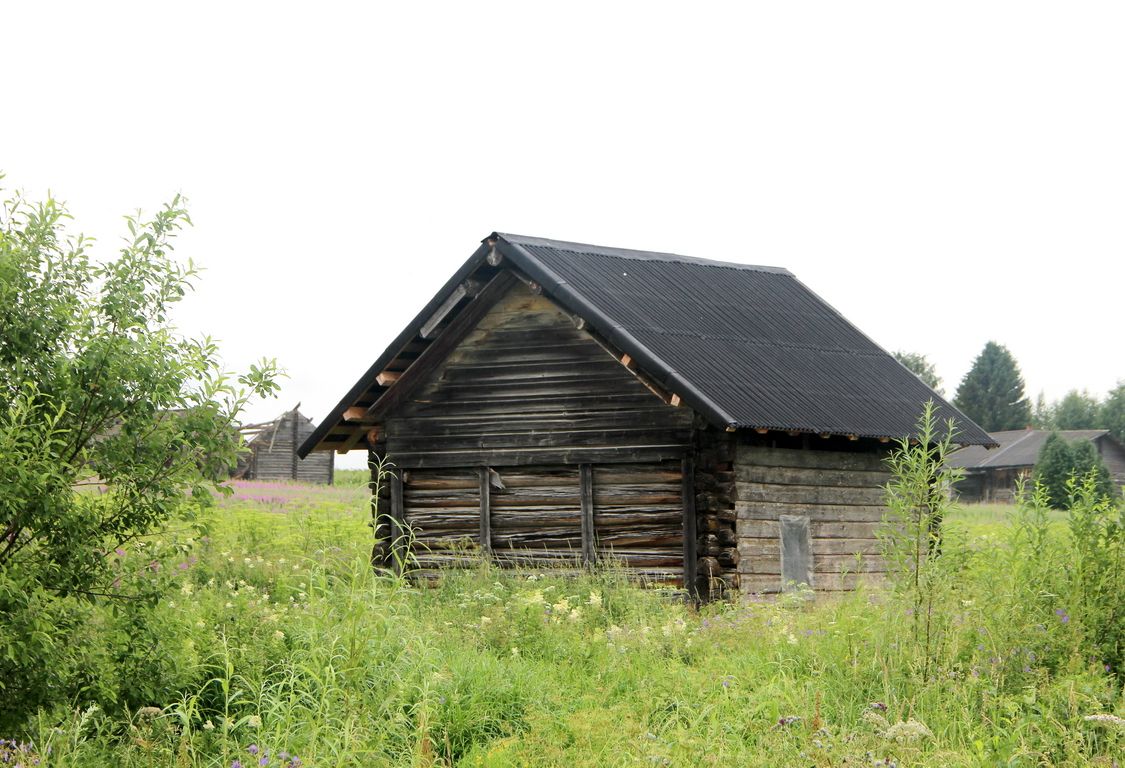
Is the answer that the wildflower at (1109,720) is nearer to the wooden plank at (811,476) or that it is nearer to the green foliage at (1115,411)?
the wooden plank at (811,476)

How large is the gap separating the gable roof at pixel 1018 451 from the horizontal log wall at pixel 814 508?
48.3 m

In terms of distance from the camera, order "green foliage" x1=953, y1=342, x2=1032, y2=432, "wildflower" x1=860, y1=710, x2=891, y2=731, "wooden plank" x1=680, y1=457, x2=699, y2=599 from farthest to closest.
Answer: "green foliage" x1=953, y1=342, x2=1032, y2=432, "wooden plank" x1=680, y1=457, x2=699, y2=599, "wildflower" x1=860, y1=710, x2=891, y2=731

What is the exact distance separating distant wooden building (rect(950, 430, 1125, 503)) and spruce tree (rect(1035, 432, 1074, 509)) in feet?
25.7

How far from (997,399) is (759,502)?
240 feet

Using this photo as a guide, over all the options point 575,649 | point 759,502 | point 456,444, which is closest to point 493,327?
point 456,444

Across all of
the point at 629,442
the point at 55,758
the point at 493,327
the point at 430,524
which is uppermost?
the point at 493,327

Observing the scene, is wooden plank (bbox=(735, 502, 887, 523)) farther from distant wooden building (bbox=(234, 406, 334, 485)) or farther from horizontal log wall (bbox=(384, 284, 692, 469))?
distant wooden building (bbox=(234, 406, 334, 485))

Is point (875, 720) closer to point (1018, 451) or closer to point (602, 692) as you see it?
point (602, 692)

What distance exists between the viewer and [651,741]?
7.18m

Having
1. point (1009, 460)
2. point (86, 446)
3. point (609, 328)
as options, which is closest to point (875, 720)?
point (86, 446)

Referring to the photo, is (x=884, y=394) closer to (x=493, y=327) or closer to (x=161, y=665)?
(x=493, y=327)

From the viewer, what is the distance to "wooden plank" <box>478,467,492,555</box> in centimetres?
1627

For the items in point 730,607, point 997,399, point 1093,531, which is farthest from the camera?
point 997,399

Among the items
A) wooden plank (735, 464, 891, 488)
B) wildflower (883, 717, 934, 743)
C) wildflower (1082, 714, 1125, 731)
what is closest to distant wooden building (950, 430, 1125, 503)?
wooden plank (735, 464, 891, 488)
